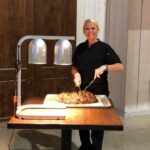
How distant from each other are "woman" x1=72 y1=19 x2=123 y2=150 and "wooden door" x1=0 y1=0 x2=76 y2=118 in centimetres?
152

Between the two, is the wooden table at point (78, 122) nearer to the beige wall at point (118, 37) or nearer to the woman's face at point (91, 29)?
the woman's face at point (91, 29)

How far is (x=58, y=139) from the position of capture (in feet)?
12.3

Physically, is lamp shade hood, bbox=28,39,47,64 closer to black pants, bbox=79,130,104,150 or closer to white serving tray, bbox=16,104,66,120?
white serving tray, bbox=16,104,66,120

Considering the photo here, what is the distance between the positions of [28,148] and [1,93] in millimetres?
1105

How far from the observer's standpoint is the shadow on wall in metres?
3.46

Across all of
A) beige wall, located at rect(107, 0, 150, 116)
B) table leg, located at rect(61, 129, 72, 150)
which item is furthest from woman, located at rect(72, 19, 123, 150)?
beige wall, located at rect(107, 0, 150, 116)

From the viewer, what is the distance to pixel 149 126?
438cm

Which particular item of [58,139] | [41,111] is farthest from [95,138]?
[58,139]

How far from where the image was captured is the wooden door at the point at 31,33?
13.6ft

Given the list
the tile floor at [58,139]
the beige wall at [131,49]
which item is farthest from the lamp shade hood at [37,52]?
the beige wall at [131,49]

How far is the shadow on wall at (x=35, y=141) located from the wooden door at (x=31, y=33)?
0.61m

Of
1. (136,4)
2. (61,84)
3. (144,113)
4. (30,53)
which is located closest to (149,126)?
(144,113)

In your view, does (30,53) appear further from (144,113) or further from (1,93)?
(144,113)

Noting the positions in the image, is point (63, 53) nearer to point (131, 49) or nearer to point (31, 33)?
point (31, 33)
